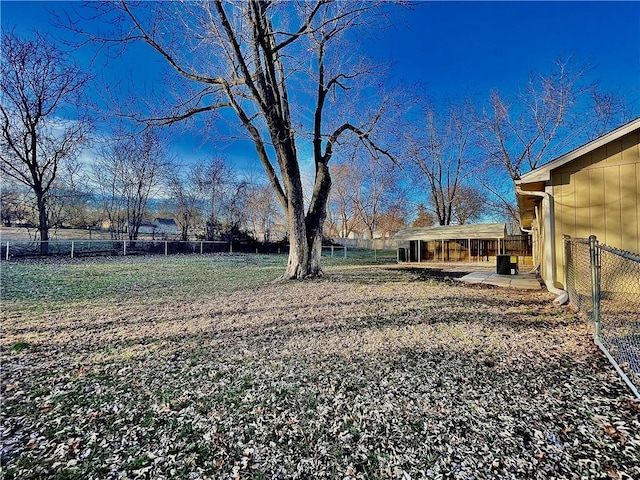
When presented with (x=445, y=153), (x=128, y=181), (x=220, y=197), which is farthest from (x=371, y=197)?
(x=128, y=181)

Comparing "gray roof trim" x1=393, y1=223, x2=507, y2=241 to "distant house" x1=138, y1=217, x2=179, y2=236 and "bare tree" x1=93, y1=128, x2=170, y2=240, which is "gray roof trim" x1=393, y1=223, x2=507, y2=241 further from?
"distant house" x1=138, y1=217, x2=179, y2=236

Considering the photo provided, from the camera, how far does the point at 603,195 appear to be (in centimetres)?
567

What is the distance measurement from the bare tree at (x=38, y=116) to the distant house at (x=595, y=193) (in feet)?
56.1

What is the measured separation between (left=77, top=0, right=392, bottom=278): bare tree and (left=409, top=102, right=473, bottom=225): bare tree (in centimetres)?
1292

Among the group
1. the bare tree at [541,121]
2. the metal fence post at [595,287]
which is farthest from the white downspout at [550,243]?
the bare tree at [541,121]

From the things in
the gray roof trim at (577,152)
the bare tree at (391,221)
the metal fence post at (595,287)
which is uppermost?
the bare tree at (391,221)

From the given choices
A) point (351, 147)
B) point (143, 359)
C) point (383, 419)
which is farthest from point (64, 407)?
point (351, 147)

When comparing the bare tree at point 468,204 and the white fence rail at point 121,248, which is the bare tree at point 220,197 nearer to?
the white fence rail at point 121,248

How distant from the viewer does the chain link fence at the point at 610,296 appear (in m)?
2.71

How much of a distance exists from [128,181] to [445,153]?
2211 centimetres

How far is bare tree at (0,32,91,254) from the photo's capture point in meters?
13.2

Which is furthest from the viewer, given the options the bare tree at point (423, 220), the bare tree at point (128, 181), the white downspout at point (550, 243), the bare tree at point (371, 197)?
the bare tree at point (423, 220)

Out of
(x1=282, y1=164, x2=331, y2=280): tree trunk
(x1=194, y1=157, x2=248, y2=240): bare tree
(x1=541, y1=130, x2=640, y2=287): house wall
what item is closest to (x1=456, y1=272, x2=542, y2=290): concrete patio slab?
(x1=541, y1=130, x2=640, y2=287): house wall

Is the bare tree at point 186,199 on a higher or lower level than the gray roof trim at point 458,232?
higher
